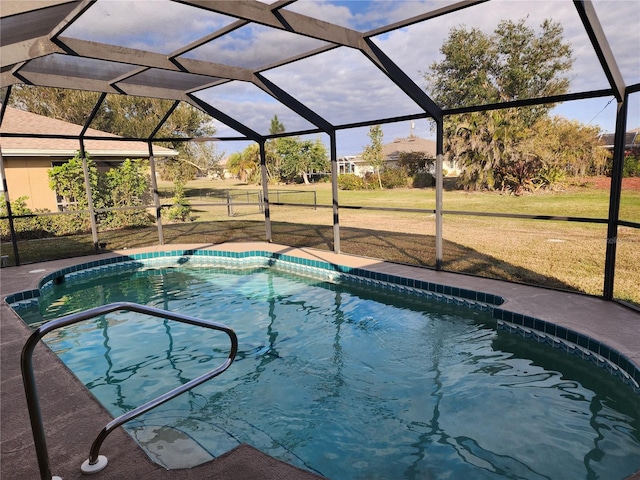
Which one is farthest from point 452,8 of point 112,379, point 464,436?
point 112,379

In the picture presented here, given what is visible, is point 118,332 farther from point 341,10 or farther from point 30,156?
point 30,156

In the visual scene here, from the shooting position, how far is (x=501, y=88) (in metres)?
21.2

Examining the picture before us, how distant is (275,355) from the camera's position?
4598 millimetres

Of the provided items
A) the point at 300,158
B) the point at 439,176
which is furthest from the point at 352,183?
the point at 439,176

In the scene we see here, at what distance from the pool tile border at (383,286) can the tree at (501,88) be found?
14.4 metres

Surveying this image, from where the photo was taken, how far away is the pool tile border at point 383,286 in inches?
154

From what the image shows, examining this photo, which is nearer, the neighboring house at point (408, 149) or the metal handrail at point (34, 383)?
the metal handrail at point (34, 383)

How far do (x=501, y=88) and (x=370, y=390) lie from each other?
70.5ft

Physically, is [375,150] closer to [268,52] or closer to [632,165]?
[632,165]

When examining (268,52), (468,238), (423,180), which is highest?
(268,52)

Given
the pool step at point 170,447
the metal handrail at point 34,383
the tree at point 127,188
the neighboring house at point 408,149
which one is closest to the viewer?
the metal handrail at point 34,383

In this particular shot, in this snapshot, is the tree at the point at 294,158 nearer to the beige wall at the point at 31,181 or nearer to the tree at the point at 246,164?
the tree at the point at 246,164

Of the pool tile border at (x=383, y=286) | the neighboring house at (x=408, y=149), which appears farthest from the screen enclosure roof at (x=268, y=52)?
the neighboring house at (x=408, y=149)

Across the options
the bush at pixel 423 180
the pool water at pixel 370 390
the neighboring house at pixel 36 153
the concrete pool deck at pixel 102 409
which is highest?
the neighboring house at pixel 36 153
